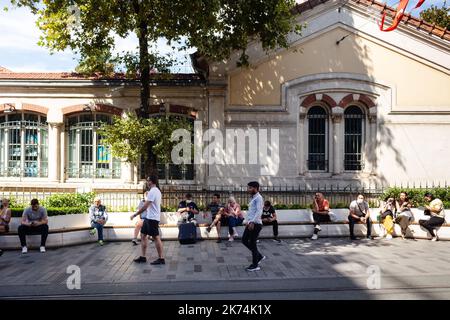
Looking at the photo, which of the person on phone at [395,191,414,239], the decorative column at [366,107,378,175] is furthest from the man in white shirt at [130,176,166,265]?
the decorative column at [366,107,378,175]

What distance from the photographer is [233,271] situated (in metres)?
8.15

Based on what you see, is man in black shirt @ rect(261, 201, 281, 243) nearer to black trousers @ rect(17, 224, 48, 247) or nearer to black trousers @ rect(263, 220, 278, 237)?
black trousers @ rect(263, 220, 278, 237)

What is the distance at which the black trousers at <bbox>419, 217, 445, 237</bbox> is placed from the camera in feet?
39.3

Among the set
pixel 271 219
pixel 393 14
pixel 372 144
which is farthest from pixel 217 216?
pixel 393 14

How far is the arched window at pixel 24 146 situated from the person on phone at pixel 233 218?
30.5 feet

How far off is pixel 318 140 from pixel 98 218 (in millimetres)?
9690

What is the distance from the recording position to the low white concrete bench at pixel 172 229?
432 inches

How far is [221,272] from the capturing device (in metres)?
8.09

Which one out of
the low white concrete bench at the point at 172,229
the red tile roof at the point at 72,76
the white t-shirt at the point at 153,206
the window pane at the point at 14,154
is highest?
the red tile roof at the point at 72,76

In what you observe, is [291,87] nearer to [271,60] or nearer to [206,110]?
[271,60]

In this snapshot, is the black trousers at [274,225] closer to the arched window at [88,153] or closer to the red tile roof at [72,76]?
the red tile roof at [72,76]

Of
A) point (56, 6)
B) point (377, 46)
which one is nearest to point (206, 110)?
Answer: point (56, 6)

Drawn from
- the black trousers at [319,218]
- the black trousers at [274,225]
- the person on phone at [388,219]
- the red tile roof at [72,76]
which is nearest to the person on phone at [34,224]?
the black trousers at [274,225]

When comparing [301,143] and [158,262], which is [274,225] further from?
[301,143]
